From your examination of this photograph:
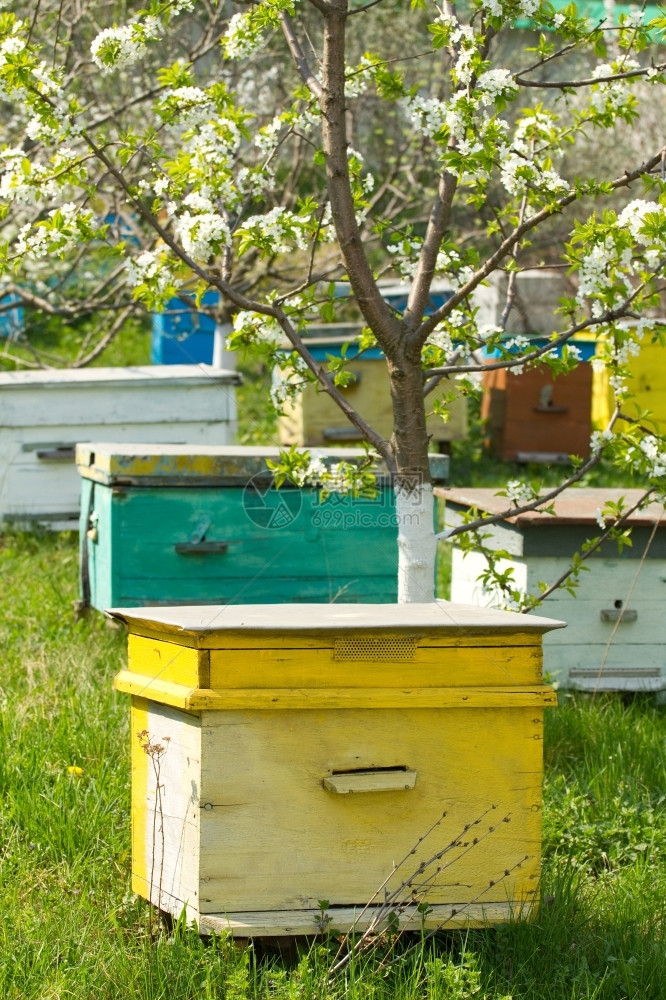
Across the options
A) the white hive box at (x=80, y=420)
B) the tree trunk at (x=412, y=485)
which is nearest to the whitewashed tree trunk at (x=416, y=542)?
the tree trunk at (x=412, y=485)

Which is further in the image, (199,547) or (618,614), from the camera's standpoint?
(199,547)

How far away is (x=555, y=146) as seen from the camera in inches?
117

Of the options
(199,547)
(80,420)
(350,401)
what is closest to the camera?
(199,547)

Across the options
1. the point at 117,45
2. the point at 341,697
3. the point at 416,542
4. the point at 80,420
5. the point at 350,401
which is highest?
the point at 117,45

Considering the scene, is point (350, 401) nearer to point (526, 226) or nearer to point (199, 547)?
point (199, 547)

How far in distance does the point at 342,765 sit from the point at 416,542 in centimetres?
83

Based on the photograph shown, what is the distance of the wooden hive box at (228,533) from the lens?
4137 millimetres

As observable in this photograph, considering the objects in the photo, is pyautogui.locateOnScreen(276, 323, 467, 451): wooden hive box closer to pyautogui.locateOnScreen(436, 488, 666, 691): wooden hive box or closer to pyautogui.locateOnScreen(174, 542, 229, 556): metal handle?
pyautogui.locateOnScreen(174, 542, 229, 556): metal handle

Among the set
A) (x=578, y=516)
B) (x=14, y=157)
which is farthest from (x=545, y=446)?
(x=14, y=157)

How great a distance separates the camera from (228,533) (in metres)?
4.21

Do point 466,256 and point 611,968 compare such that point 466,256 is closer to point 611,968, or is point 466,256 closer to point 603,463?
point 611,968

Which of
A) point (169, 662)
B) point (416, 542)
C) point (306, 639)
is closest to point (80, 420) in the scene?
point (416, 542)

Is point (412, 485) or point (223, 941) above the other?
point (412, 485)

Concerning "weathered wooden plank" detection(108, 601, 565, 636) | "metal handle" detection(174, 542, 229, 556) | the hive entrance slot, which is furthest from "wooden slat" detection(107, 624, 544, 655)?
"metal handle" detection(174, 542, 229, 556)
